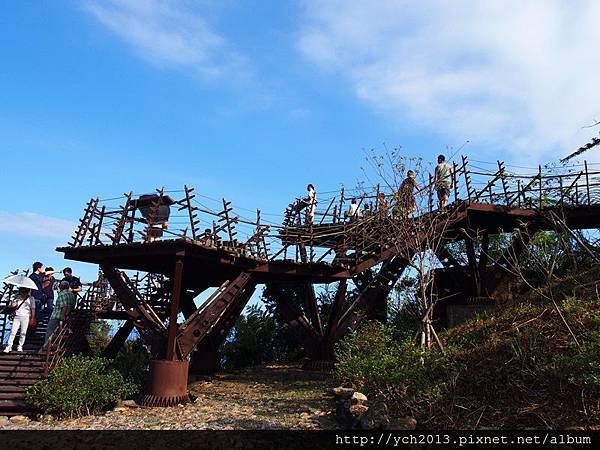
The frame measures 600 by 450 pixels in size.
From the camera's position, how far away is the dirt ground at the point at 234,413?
948cm

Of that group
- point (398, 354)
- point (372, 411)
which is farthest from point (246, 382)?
point (372, 411)

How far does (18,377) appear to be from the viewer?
11898 millimetres

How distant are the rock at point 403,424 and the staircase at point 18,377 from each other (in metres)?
8.28

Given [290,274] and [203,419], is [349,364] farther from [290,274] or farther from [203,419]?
[290,274]

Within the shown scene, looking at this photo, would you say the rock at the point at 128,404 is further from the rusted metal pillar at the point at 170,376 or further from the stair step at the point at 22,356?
the stair step at the point at 22,356

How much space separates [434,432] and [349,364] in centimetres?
402

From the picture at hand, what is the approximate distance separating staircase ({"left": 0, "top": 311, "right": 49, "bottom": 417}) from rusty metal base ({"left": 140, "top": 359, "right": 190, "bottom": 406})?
2538mm

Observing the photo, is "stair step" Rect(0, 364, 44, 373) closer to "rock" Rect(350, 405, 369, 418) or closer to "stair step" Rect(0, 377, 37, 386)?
"stair step" Rect(0, 377, 37, 386)

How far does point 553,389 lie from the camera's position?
7234 millimetres

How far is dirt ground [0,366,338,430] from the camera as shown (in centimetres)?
948

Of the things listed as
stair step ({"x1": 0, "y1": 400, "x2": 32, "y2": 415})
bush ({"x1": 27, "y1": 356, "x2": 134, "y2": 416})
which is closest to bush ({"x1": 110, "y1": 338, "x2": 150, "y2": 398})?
bush ({"x1": 27, "y1": 356, "x2": 134, "y2": 416})

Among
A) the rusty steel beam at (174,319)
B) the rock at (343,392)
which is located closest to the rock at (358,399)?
the rock at (343,392)

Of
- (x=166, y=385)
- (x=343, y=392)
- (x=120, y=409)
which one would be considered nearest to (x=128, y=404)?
(x=120, y=409)

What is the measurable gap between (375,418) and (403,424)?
0.54m
